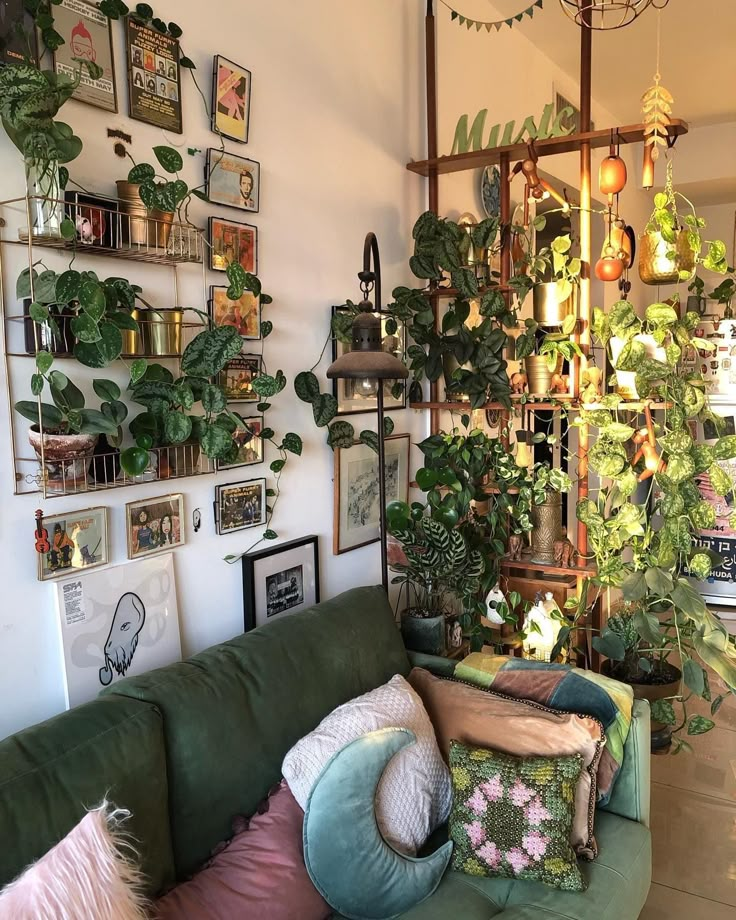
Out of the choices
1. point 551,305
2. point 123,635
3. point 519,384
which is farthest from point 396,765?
point 551,305

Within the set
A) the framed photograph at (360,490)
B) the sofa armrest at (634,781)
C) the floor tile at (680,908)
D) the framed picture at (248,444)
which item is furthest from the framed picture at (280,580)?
the floor tile at (680,908)

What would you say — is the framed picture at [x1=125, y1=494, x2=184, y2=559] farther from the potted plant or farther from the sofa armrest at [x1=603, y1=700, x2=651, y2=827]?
the sofa armrest at [x1=603, y1=700, x2=651, y2=827]

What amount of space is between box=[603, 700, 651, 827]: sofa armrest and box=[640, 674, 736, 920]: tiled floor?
0.44 m

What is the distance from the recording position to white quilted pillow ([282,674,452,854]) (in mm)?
1685

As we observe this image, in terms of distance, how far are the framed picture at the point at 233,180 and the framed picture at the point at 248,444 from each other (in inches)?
24.3

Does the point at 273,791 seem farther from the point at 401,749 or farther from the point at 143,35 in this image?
the point at 143,35

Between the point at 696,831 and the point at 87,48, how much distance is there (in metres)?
2.91

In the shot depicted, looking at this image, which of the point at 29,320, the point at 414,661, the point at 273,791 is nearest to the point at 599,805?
the point at 414,661

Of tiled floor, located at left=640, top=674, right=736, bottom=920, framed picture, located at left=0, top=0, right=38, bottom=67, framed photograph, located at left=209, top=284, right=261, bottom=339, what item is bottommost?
tiled floor, located at left=640, top=674, right=736, bottom=920

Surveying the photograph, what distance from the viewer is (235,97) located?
2.12 m

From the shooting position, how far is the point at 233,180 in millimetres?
2143

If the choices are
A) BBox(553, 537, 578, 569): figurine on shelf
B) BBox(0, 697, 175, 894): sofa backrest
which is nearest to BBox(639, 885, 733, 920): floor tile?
BBox(553, 537, 578, 569): figurine on shelf

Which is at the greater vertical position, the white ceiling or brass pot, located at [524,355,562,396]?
the white ceiling

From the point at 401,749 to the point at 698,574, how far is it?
5.02 ft
